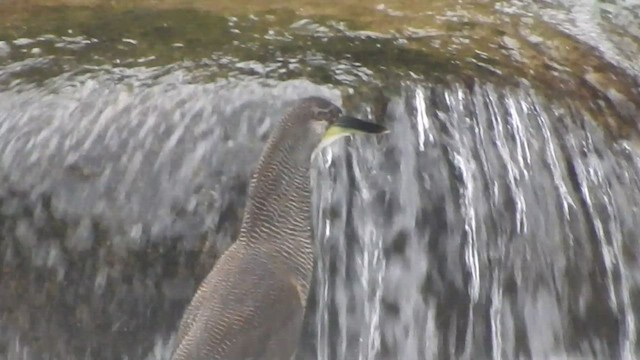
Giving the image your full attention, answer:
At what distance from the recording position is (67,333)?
635 cm

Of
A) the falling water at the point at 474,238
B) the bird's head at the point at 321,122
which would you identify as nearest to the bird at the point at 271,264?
the bird's head at the point at 321,122

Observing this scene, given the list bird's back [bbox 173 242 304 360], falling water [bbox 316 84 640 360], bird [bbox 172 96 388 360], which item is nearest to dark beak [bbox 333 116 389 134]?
bird [bbox 172 96 388 360]

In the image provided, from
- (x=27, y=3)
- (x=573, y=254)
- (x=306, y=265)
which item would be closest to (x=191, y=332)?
(x=306, y=265)

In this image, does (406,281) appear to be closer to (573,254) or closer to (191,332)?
(573,254)

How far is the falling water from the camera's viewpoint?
20.8ft

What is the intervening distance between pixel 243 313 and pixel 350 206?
139cm

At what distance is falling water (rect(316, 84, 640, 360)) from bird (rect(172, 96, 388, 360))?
0.89 meters

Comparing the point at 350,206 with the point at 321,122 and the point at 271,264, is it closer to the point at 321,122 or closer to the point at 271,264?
the point at 321,122

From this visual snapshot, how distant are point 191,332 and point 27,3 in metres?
3.69

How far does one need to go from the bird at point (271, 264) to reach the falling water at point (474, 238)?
35.1 inches

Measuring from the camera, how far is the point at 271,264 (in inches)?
206

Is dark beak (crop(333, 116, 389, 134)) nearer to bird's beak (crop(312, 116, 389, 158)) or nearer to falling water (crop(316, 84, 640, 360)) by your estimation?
bird's beak (crop(312, 116, 389, 158))

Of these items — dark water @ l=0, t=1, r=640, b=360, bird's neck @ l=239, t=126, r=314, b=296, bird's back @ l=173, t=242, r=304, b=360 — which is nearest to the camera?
bird's back @ l=173, t=242, r=304, b=360

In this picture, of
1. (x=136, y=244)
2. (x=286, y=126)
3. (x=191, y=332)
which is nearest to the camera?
(x=191, y=332)
